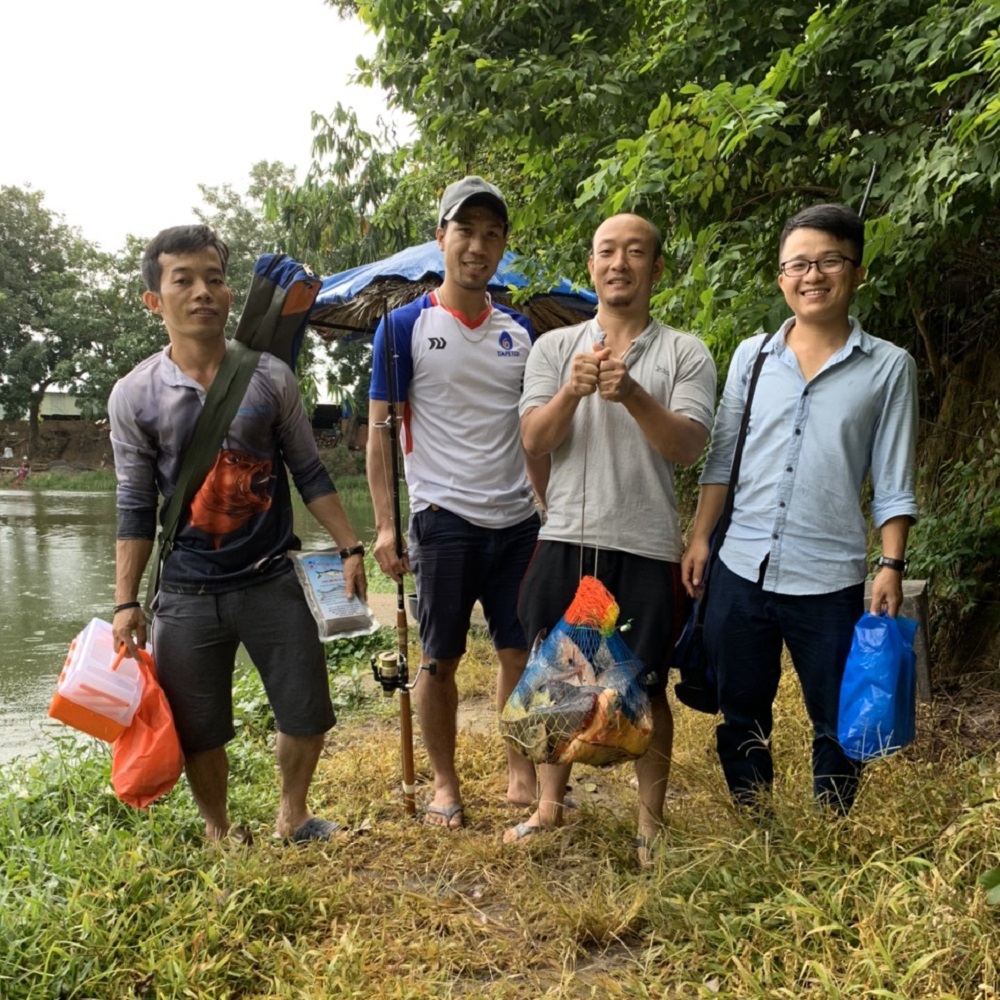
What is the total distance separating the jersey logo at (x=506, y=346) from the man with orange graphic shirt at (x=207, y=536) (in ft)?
2.27

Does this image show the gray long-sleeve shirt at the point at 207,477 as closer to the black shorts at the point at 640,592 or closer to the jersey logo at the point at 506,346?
the jersey logo at the point at 506,346

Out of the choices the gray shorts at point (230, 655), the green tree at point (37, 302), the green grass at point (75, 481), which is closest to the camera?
the gray shorts at point (230, 655)

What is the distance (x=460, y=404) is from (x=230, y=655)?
108cm

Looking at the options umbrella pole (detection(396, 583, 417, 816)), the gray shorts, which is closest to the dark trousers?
umbrella pole (detection(396, 583, 417, 816))

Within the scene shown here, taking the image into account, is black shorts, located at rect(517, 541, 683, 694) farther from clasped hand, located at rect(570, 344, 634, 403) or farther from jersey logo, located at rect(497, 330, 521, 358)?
jersey logo, located at rect(497, 330, 521, 358)

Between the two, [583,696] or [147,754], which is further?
[147,754]

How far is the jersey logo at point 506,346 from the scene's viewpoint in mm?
2996

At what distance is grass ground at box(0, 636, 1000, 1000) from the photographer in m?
2.03

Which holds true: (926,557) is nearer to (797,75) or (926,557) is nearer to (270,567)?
(797,75)

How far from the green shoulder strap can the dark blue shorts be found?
70cm

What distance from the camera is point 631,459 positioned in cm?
258

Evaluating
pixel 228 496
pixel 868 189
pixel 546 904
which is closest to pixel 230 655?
pixel 228 496

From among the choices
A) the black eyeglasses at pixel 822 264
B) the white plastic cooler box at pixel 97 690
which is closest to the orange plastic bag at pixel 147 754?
the white plastic cooler box at pixel 97 690

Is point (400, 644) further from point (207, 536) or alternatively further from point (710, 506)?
point (710, 506)
